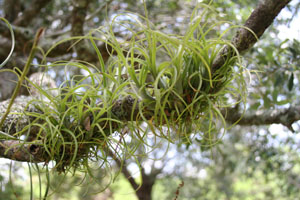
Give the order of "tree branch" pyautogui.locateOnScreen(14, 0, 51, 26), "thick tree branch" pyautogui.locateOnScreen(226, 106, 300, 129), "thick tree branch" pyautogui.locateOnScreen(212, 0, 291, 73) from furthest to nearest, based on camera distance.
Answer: "tree branch" pyautogui.locateOnScreen(14, 0, 51, 26) < "thick tree branch" pyautogui.locateOnScreen(226, 106, 300, 129) < "thick tree branch" pyautogui.locateOnScreen(212, 0, 291, 73)

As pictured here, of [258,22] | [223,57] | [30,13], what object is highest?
[30,13]

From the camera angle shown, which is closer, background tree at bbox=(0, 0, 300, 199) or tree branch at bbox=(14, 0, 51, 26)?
background tree at bbox=(0, 0, 300, 199)

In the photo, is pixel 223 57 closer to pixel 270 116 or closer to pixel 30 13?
pixel 270 116

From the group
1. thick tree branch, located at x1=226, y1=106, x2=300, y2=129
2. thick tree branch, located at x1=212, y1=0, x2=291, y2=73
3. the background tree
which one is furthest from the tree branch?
thick tree branch, located at x1=212, y1=0, x2=291, y2=73

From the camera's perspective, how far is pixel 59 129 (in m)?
0.76

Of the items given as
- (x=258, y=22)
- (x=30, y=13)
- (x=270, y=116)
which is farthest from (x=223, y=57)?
(x=30, y=13)

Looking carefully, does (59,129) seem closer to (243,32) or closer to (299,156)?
(243,32)

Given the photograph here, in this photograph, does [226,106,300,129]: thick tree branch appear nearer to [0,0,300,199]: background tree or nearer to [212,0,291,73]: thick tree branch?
[0,0,300,199]: background tree

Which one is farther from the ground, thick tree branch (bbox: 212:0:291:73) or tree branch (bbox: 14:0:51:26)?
tree branch (bbox: 14:0:51:26)

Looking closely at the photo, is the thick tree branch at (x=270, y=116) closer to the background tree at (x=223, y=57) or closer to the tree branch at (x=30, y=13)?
the background tree at (x=223, y=57)

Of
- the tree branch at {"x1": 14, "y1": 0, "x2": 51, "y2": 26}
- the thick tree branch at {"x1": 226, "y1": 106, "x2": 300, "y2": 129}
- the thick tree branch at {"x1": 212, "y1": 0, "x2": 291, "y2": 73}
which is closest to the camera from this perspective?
the thick tree branch at {"x1": 212, "y1": 0, "x2": 291, "y2": 73}

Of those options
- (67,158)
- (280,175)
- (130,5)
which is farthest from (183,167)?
(67,158)

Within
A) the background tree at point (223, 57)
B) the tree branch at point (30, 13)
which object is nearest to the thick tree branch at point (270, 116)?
the background tree at point (223, 57)

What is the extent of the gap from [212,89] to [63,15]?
2.44m
